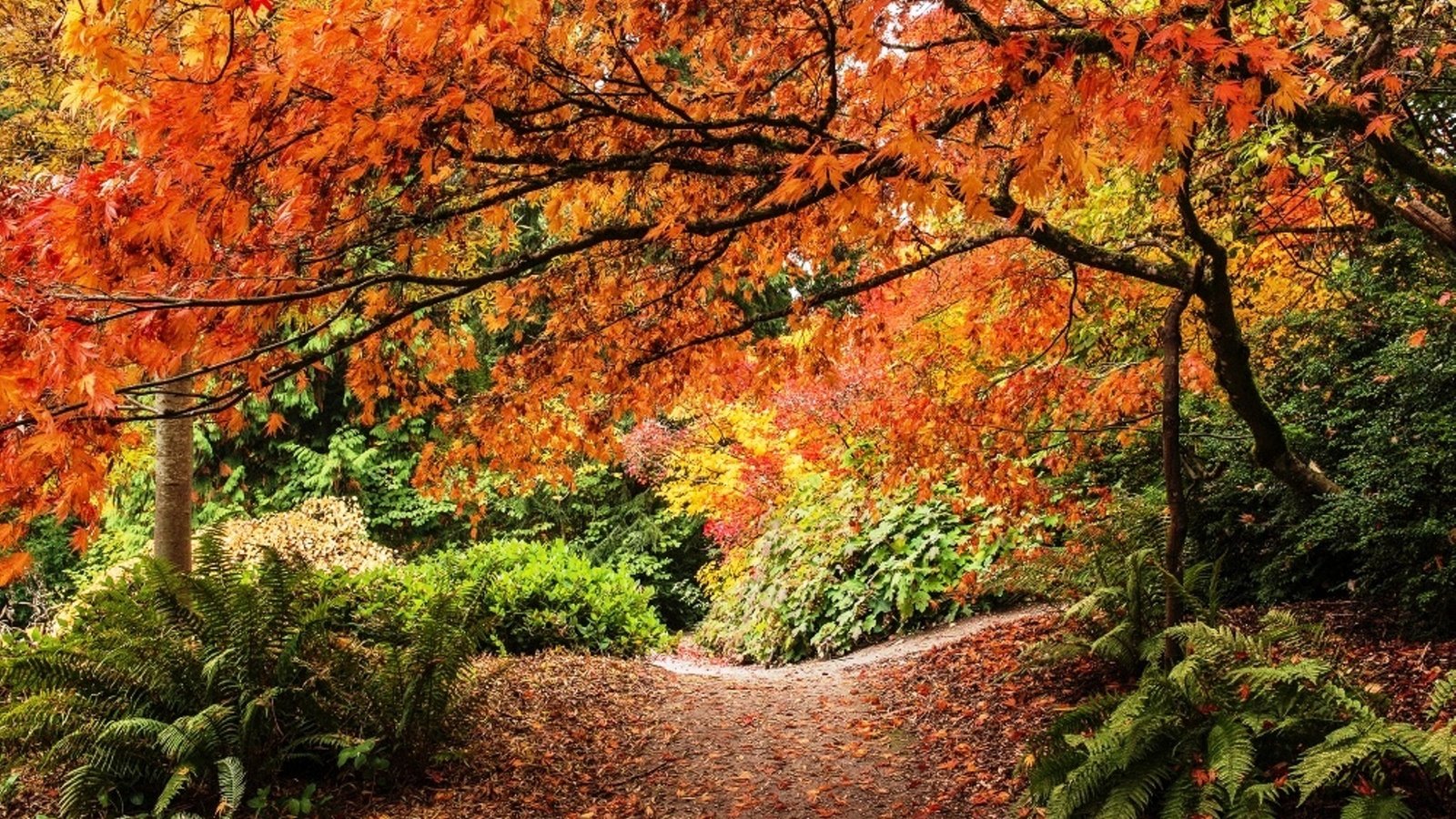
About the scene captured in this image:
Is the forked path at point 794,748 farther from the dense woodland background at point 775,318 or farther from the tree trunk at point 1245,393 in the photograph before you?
the tree trunk at point 1245,393

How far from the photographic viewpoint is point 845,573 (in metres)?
10.4

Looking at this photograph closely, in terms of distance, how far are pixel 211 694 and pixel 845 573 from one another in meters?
6.91

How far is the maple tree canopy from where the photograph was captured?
2812 mm

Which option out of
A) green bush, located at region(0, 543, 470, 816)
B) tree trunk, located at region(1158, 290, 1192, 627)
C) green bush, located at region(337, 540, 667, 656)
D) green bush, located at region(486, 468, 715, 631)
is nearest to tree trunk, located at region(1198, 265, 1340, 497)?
tree trunk, located at region(1158, 290, 1192, 627)

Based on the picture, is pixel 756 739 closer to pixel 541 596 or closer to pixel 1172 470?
pixel 541 596

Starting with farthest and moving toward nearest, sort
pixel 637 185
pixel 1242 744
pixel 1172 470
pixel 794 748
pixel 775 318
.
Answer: pixel 794 748
pixel 775 318
pixel 637 185
pixel 1172 470
pixel 1242 744

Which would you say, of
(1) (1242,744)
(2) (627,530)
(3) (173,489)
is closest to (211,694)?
(3) (173,489)

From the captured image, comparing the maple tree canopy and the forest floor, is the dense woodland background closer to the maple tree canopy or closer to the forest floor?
the maple tree canopy

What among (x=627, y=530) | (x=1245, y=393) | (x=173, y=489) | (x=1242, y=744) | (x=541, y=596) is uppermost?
(x=173, y=489)

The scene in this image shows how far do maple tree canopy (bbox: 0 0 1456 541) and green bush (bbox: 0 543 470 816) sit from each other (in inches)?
33.8

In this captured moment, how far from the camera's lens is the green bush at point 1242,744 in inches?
128

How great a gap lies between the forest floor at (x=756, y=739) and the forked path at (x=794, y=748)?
0.6 inches

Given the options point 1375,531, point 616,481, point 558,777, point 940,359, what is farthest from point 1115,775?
point 616,481

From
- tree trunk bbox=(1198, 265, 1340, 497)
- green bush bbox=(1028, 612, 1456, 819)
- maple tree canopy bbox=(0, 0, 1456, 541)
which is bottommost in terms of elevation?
green bush bbox=(1028, 612, 1456, 819)
